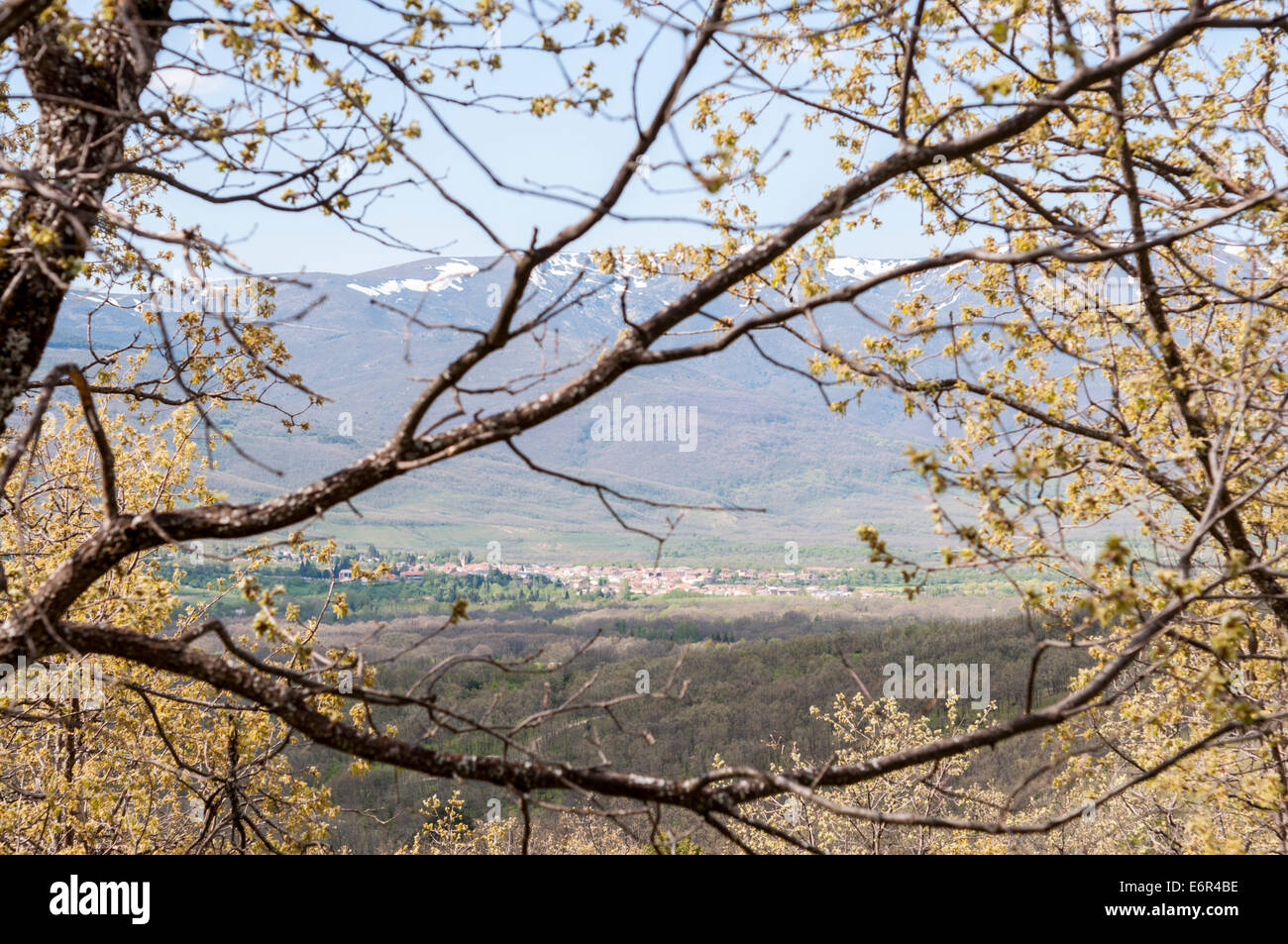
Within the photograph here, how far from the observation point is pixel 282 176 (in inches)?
155

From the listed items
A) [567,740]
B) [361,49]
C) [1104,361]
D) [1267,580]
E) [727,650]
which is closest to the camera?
[361,49]

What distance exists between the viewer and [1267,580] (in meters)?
6.29

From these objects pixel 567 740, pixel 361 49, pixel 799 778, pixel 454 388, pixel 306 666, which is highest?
pixel 361 49

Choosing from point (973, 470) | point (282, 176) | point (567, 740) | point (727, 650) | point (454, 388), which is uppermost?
point (282, 176)

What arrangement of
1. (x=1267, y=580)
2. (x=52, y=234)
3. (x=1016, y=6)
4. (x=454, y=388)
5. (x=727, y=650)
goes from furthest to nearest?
(x=727, y=650), (x=1267, y=580), (x=1016, y=6), (x=454, y=388), (x=52, y=234)

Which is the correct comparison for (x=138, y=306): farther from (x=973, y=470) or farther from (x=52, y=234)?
(x=973, y=470)

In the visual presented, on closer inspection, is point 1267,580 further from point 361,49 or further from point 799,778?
point 361,49

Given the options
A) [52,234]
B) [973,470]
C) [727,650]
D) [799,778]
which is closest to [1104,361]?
[973,470]

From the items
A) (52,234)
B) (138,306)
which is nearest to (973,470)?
(52,234)

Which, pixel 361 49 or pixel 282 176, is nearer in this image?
pixel 361 49

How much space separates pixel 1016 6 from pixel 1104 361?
140 inches

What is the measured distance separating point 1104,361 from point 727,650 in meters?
104
